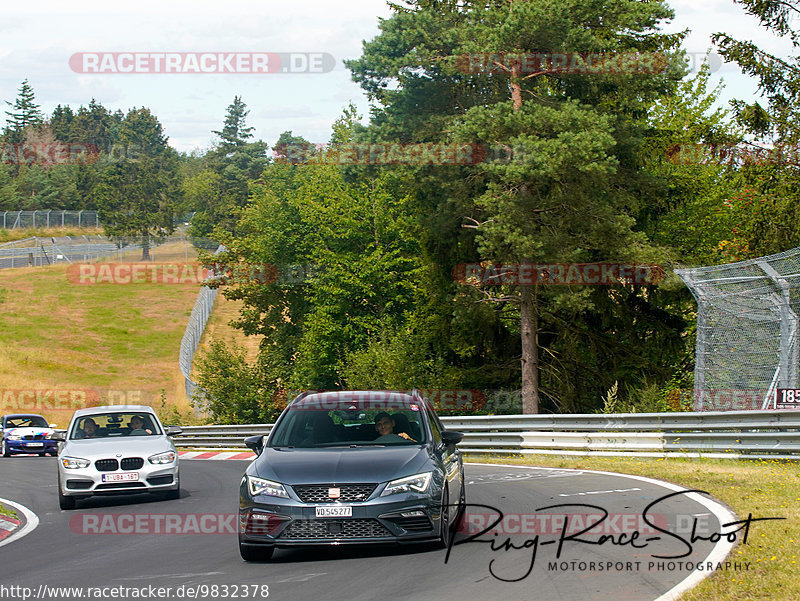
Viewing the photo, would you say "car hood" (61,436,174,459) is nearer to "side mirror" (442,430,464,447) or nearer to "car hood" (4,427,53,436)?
"side mirror" (442,430,464,447)

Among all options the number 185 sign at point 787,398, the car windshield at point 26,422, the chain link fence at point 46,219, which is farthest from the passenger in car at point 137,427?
the chain link fence at point 46,219

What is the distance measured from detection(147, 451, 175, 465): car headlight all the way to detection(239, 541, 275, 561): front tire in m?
7.10

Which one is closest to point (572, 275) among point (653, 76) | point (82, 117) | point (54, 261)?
point (653, 76)

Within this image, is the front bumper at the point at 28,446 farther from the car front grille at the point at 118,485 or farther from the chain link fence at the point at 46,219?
the chain link fence at the point at 46,219

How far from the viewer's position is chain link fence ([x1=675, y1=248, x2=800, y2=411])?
16375 mm

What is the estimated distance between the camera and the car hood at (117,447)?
15914mm

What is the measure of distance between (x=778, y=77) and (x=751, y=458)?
57.4ft

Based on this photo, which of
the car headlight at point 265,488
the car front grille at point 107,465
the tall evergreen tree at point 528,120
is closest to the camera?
Result: the car headlight at point 265,488

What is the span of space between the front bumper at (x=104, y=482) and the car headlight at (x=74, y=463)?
0.15ft

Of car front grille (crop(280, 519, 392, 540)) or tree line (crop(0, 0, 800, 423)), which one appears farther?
tree line (crop(0, 0, 800, 423))

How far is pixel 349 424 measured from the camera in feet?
34.4

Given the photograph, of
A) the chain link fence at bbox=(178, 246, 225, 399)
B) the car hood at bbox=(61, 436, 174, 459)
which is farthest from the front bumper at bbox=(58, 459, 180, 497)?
the chain link fence at bbox=(178, 246, 225, 399)

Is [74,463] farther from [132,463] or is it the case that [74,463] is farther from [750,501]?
[750,501]

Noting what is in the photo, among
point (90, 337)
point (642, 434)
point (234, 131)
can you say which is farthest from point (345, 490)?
point (234, 131)
